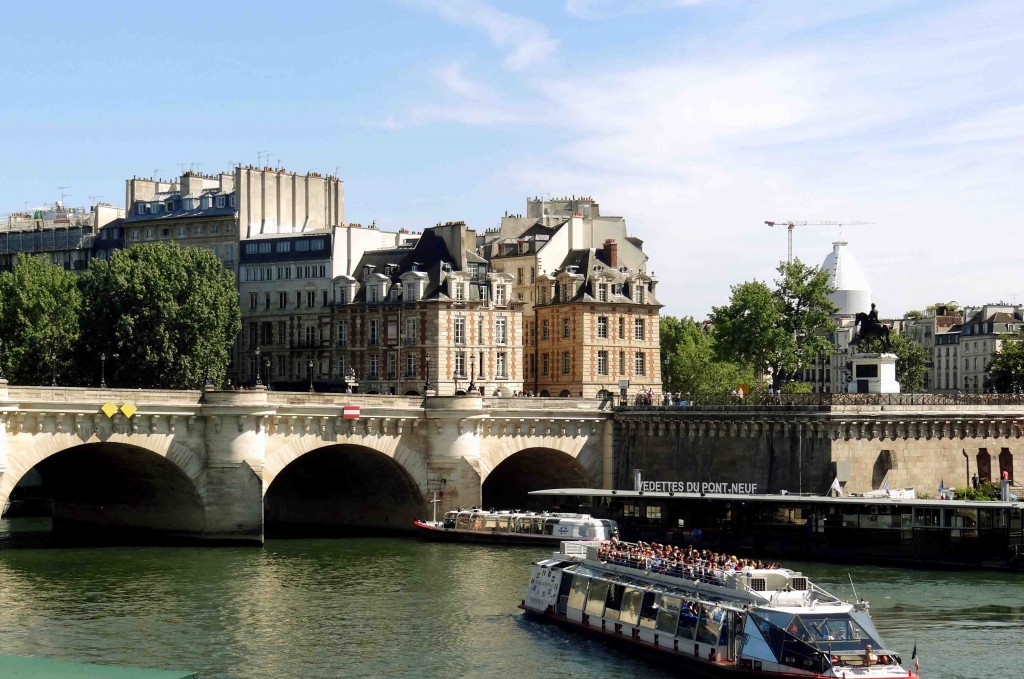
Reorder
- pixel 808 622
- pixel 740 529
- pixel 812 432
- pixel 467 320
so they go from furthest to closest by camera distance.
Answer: pixel 467 320 → pixel 812 432 → pixel 740 529 → pixel 808 622

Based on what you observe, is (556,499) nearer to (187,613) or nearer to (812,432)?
(812,432)

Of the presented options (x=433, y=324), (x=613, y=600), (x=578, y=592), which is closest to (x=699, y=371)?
(x=433, y=324)

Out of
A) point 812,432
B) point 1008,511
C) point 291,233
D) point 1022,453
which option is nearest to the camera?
point 1008,511

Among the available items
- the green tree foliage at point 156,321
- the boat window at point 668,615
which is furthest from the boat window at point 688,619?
the green tree foliage at point 156,321

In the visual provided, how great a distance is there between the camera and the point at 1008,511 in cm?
6994

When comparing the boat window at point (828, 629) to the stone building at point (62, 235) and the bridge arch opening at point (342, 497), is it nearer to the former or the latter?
the bridge arch opening at point (342, 497)

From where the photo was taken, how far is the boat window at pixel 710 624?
49.7 m

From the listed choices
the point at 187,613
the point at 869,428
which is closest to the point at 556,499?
the point at 869,428

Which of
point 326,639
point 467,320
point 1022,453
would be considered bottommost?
point 326,639

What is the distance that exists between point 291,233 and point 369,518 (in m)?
40.8

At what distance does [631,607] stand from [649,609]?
43.2 inches

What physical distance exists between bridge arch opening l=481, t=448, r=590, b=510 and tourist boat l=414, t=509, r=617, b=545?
8.08m

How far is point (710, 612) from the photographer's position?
165ft

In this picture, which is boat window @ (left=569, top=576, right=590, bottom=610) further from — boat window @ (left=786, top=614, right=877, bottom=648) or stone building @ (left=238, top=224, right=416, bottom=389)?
stone building @ (left=238, top=224, right=416, bottom=389)
